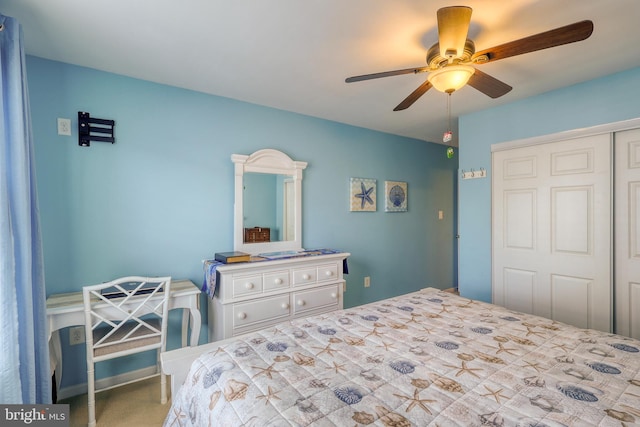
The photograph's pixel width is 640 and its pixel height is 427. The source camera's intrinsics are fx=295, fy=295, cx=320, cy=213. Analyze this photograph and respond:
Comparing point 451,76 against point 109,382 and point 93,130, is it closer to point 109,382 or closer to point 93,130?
point 93,130

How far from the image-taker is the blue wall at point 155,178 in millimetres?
2092

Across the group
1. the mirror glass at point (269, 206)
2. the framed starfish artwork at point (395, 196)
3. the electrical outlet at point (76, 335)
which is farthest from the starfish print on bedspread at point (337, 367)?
the framed starfish artwork at point (395, 196)

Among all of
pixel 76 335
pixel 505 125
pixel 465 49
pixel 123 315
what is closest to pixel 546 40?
pixel 465 49

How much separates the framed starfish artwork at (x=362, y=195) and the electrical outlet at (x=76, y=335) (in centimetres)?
271

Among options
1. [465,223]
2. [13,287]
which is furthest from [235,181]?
[465,223]

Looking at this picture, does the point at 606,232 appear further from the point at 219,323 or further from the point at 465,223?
the point at 219,323

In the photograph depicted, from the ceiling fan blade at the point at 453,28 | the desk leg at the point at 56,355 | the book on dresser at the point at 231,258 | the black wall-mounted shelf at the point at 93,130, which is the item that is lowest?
the desk leg at the point at 56,355

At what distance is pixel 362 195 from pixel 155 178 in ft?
7.40

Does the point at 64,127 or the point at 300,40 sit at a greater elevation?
the point at 300,40

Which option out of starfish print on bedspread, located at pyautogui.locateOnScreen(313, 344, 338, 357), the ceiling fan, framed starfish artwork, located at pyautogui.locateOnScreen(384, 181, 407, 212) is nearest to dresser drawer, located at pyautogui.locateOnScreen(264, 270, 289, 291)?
starfish print on bedspread, located at pyautogui.locateOnScreen(313, 344, 338, 357)

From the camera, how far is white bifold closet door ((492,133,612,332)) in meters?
2.40

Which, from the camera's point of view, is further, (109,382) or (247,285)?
(247,285)

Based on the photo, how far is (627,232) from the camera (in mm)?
2287

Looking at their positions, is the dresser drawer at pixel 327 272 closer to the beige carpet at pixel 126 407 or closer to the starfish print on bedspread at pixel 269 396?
the beige carpet at pixel 126 407
